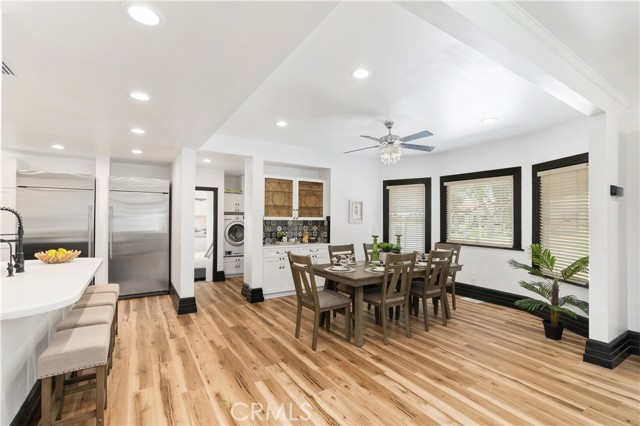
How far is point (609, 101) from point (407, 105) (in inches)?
71.0

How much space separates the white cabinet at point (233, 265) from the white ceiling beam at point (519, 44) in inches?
239

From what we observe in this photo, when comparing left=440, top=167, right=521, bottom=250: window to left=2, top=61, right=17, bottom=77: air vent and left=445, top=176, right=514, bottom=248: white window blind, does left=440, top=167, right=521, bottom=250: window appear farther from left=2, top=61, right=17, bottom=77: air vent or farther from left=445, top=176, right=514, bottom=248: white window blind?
left=2, top=61, right=17, bottom=77: air vent

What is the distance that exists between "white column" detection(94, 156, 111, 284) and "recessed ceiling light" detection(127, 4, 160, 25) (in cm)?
429

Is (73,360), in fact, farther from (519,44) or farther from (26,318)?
(519,44)

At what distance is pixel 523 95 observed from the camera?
3178 mm

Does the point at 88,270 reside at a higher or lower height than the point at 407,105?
lower

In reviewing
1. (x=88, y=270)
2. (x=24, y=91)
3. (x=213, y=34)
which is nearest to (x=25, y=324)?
(x=88, y=270)

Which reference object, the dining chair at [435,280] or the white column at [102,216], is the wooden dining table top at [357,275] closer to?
the dining chair at [435,280]

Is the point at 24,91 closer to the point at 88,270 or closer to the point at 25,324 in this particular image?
the point at 88,270

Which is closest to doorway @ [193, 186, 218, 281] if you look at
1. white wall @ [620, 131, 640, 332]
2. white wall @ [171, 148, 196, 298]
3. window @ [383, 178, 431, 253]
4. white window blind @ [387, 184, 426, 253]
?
white wall @ [171, 148, 196, 298]

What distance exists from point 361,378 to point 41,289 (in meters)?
2.25

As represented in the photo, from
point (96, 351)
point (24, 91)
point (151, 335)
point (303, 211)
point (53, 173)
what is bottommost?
point (151, 335)

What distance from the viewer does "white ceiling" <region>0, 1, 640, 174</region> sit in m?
1.59

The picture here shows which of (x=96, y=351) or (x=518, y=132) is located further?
(x=518, y=132)
